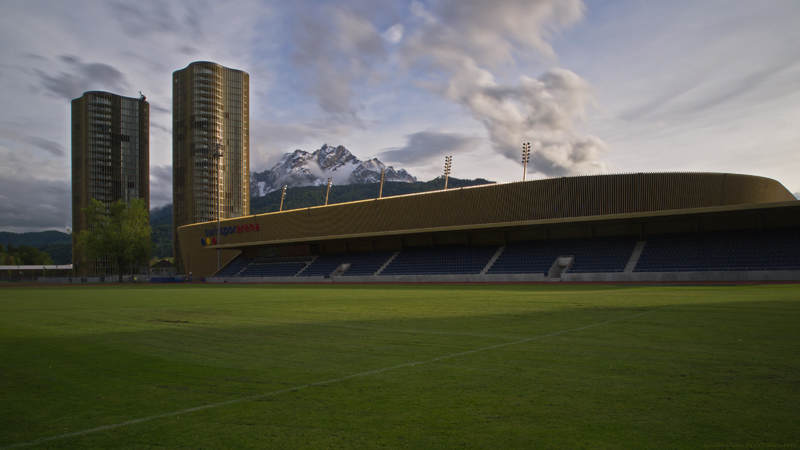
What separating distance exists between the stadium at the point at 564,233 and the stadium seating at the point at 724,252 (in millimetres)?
64

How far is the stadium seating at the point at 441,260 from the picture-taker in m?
42.9

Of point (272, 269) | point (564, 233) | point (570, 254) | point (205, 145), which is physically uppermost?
point (205, 145)

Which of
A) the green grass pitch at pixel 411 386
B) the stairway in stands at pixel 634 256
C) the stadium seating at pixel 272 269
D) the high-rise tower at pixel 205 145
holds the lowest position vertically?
the stadium seating at pixel 272 269

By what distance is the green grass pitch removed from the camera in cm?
359

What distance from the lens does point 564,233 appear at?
135 ft

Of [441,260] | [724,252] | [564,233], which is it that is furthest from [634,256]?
[441,260]

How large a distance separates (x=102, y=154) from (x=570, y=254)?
455ft

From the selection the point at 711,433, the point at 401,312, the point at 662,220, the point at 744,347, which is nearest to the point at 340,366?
the point at 711,433

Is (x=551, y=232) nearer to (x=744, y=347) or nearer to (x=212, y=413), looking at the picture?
(x=744, y=347)

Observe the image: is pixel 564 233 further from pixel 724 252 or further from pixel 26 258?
pixel 26 258

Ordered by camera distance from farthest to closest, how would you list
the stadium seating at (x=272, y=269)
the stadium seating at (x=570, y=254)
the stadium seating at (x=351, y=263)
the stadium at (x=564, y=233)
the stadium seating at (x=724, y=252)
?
the stadium seating at (x=272, y=269) → the stadium seating at (x=351, y=263) → the stadium seating at (x=570, y=254) → the stadium at (x=564, y=233) → the stadium seating at (x=724, y=252)

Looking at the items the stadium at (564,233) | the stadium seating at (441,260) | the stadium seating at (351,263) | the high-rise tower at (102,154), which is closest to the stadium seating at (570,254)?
the stadium at (564,233)

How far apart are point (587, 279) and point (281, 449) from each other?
3437 cm

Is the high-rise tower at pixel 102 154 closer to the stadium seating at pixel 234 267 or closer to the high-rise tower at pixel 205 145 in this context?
the high-rise tower at pixel 205 145
